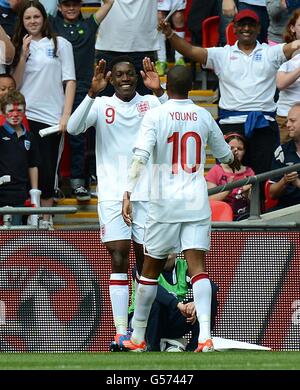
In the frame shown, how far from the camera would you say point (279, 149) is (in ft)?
48.0

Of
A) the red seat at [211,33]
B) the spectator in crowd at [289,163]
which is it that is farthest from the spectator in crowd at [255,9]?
the spectator in crowd at [289,163]

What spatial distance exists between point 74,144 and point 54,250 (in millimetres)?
2376

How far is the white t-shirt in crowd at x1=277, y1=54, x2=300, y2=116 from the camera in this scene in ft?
49.9

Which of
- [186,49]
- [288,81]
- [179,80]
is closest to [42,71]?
[186,49]

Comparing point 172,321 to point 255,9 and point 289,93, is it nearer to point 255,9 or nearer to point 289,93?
point 289,93

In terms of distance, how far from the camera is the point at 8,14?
629 inches

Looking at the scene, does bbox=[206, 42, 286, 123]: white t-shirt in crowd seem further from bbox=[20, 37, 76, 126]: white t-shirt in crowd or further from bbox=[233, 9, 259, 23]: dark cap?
bbox=[20, 37, 76, 126]: white t-shirt in crowd

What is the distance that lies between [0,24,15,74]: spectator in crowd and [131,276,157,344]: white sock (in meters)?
3.89

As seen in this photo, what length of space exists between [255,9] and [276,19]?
1.05 feet

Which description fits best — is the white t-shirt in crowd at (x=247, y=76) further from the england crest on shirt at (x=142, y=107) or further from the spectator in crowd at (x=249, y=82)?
the england crest on shirt at (x=142, y=107)

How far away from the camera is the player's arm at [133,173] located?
455 inches

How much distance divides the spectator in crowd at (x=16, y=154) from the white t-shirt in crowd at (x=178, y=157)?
2.64 metres
